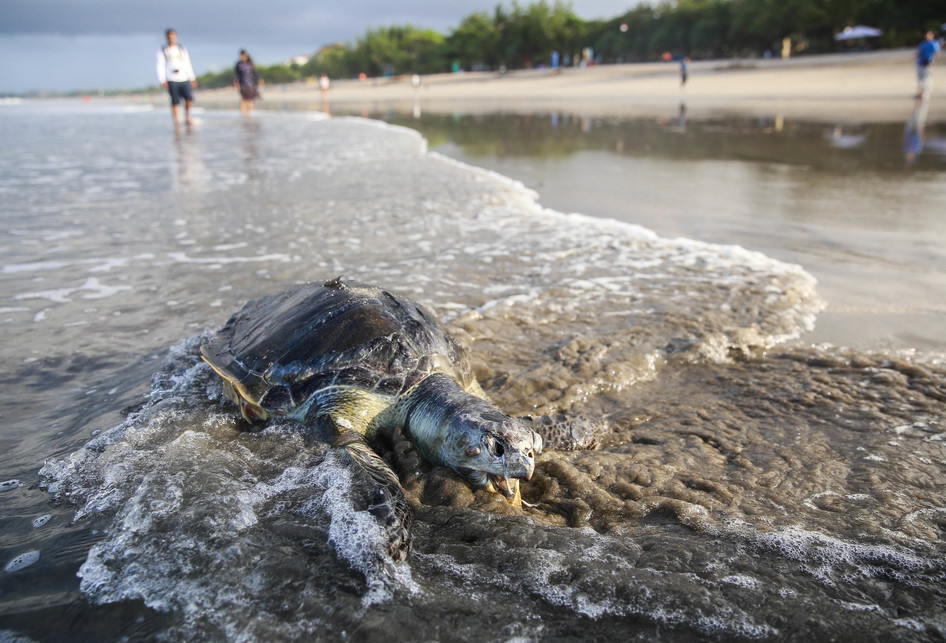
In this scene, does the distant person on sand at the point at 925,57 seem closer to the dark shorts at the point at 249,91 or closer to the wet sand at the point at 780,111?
the wet sand at the point at 780,111

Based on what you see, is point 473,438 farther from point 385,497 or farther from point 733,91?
point 733,91

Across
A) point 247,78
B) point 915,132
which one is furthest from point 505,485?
point 247,78

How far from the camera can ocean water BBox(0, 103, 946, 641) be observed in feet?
5.61

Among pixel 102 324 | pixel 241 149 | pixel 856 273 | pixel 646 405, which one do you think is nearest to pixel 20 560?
pixel 102 324

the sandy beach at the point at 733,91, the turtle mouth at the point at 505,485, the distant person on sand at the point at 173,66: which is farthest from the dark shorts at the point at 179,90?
the turtle mouth at the point at 505,485

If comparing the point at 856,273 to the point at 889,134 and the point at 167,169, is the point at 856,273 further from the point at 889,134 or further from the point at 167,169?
the point at 167,169

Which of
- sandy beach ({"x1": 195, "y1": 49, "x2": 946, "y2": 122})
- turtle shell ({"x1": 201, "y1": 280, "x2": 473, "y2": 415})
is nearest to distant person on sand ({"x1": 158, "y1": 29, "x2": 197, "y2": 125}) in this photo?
sandy beach ({"x1": 195, "y1": 49, "x2": 946, "y2": 122})

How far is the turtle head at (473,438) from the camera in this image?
6.97 ft

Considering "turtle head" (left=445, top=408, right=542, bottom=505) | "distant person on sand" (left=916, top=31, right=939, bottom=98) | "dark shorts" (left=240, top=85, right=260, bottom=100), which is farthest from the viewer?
"dark shorts" (left=240, top=85, right=260, bottom=100)

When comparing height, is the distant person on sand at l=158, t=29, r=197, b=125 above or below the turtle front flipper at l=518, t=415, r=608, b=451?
above

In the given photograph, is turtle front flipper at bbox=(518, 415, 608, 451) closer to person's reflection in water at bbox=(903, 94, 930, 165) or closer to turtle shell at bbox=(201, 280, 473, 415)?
turtle shell at bbox=(201, 280, 473, 415)

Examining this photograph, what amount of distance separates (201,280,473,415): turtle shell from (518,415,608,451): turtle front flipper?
1.45 feet

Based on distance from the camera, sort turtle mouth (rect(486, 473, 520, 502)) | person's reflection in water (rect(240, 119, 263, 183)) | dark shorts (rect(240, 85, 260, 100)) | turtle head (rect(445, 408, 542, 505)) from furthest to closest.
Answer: dark shorts (rect(240, 85, 260, 100)) < person's reflection in water (rect(240, 119, 263, 183)) < turtle mouth (rect(486, 473, 520, 502)) < turtle head (rect(445, 408, 542, 505))

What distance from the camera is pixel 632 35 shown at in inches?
2500
